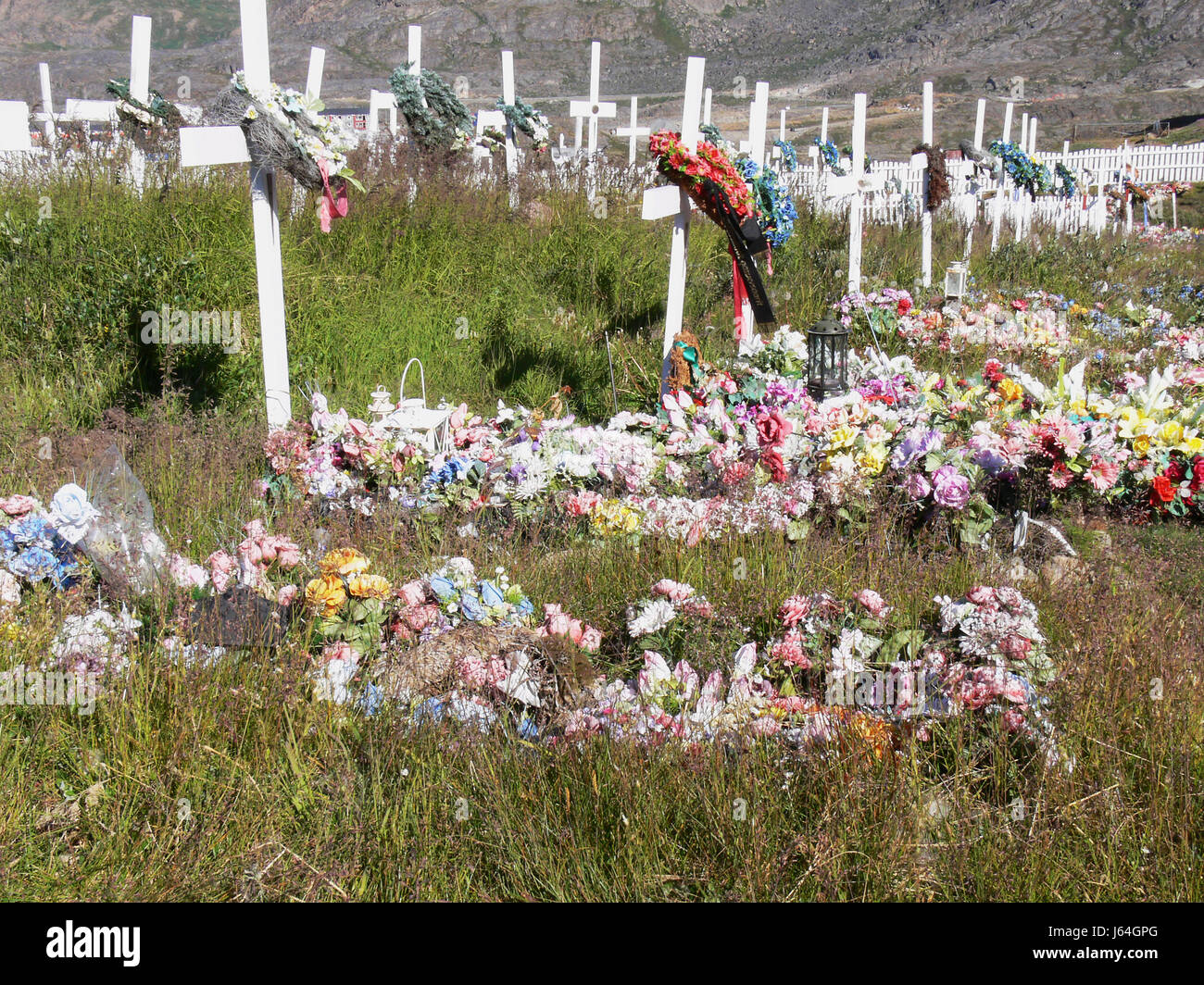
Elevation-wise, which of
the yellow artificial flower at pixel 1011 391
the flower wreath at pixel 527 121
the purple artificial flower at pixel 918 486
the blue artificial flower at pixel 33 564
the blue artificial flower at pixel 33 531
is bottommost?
the blue artificial flower at pixel 33 564

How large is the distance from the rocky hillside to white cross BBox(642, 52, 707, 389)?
43.1 metres

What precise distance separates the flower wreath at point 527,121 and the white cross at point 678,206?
5.90 m

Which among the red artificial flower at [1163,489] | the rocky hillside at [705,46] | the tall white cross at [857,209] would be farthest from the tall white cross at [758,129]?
the rocky hillside at [705,46]

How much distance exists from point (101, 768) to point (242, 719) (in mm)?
337

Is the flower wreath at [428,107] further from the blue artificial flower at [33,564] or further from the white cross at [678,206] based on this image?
the blue artificial flower at [33,564]

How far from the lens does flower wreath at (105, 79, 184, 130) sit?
8508 millimetres

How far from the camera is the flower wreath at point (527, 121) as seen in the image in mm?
11133

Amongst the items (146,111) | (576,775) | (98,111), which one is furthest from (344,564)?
(98,111)

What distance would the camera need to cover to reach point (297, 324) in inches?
236

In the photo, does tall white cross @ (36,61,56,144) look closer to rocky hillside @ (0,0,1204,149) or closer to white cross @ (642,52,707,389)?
white cross @ (642,52,707,389)

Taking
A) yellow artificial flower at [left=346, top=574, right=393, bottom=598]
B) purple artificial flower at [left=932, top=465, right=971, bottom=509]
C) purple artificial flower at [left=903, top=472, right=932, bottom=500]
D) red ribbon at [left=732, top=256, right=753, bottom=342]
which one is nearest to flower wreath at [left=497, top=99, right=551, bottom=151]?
red ribbon at [left=732, top=256, right=753, bottom=342]

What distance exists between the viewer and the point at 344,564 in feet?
10.3
